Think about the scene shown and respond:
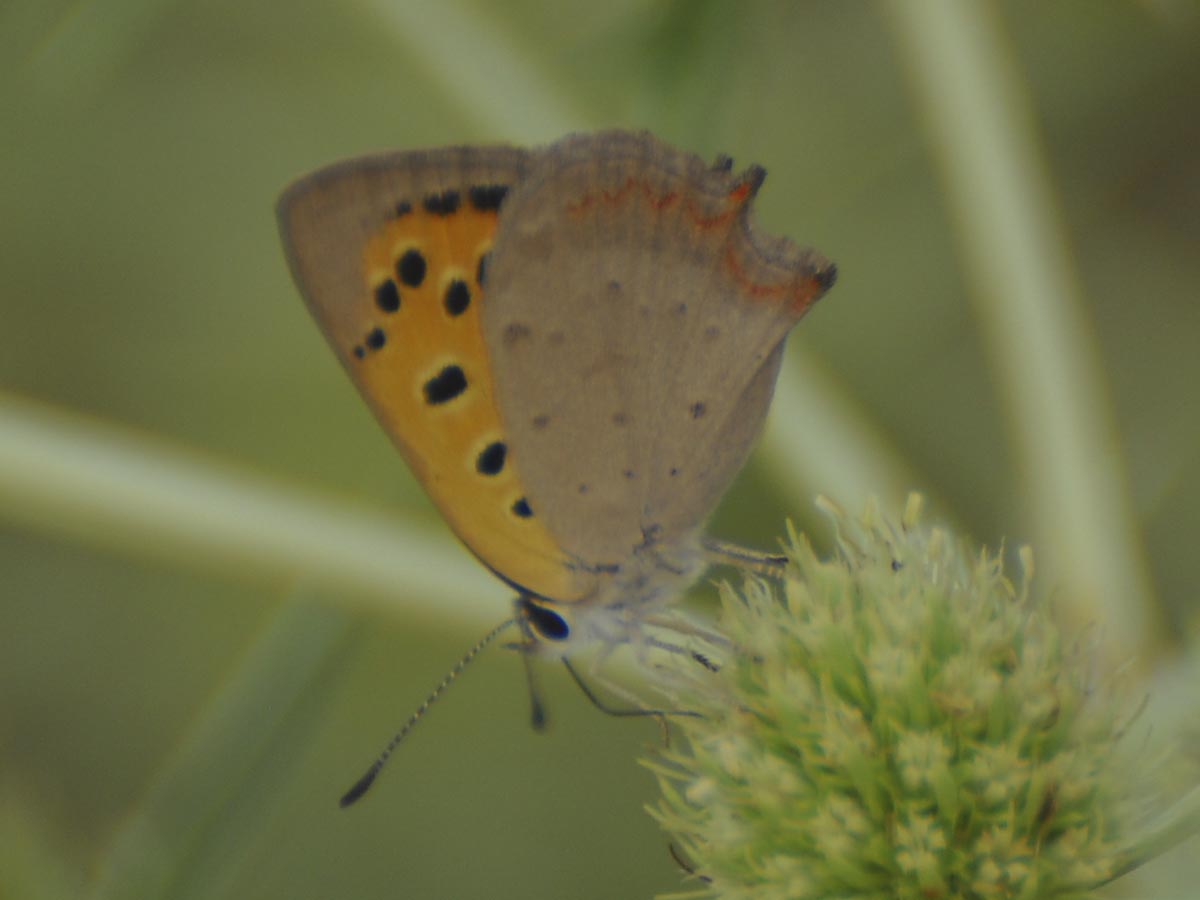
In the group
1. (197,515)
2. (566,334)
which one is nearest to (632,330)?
(566,334)

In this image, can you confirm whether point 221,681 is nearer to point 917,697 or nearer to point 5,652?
point 5,652

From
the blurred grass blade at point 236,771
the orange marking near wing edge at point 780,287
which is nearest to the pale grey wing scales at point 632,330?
the orange marking near wing edge at point 780,287

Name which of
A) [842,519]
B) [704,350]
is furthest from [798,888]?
[704,350]

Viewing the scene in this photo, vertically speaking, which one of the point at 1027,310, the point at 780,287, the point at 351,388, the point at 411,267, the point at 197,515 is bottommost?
the point at 197,515

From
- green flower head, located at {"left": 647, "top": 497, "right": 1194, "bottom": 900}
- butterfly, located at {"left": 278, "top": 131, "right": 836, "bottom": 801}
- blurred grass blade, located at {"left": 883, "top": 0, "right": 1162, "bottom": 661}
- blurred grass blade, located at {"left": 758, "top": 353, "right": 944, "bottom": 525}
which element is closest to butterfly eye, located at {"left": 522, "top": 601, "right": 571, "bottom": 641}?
butterfly, located at {"left": 278, "top": 131, "right": 836, "bottom": 801}

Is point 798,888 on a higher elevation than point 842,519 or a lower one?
lower

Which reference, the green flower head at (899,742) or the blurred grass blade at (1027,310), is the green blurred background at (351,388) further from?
the green flower head at (899,742)

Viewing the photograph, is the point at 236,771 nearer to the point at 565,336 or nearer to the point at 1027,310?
the point at 565,336
